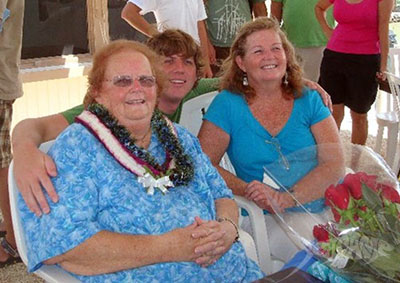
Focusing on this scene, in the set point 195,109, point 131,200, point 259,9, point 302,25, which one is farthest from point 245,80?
point 302,25

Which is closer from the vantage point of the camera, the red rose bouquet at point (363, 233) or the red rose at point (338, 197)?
the red rose bouquet at point (363, 233)

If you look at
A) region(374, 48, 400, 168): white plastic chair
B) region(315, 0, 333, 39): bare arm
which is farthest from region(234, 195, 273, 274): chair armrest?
region(315, 0, 333, 39): bare arm

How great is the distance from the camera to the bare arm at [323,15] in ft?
12.8

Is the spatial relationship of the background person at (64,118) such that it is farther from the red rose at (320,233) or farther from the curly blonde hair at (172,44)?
the red rose at (320,233)

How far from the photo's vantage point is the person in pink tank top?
3.59 m

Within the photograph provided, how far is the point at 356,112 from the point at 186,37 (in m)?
2.04

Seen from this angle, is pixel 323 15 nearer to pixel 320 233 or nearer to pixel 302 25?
pixel 302 25

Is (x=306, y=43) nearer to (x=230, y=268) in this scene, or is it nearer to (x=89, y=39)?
(x=89, y=39)

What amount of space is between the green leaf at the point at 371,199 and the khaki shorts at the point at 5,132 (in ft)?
6.31

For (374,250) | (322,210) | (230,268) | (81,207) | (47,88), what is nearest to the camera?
(374,250)

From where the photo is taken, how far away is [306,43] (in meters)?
4.02

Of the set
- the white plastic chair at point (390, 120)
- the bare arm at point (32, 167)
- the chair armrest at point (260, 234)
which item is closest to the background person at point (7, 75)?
the bare arm at point (32, 167)

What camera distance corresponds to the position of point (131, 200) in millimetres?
1533

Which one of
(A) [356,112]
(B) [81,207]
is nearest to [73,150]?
(B) [81,207]
